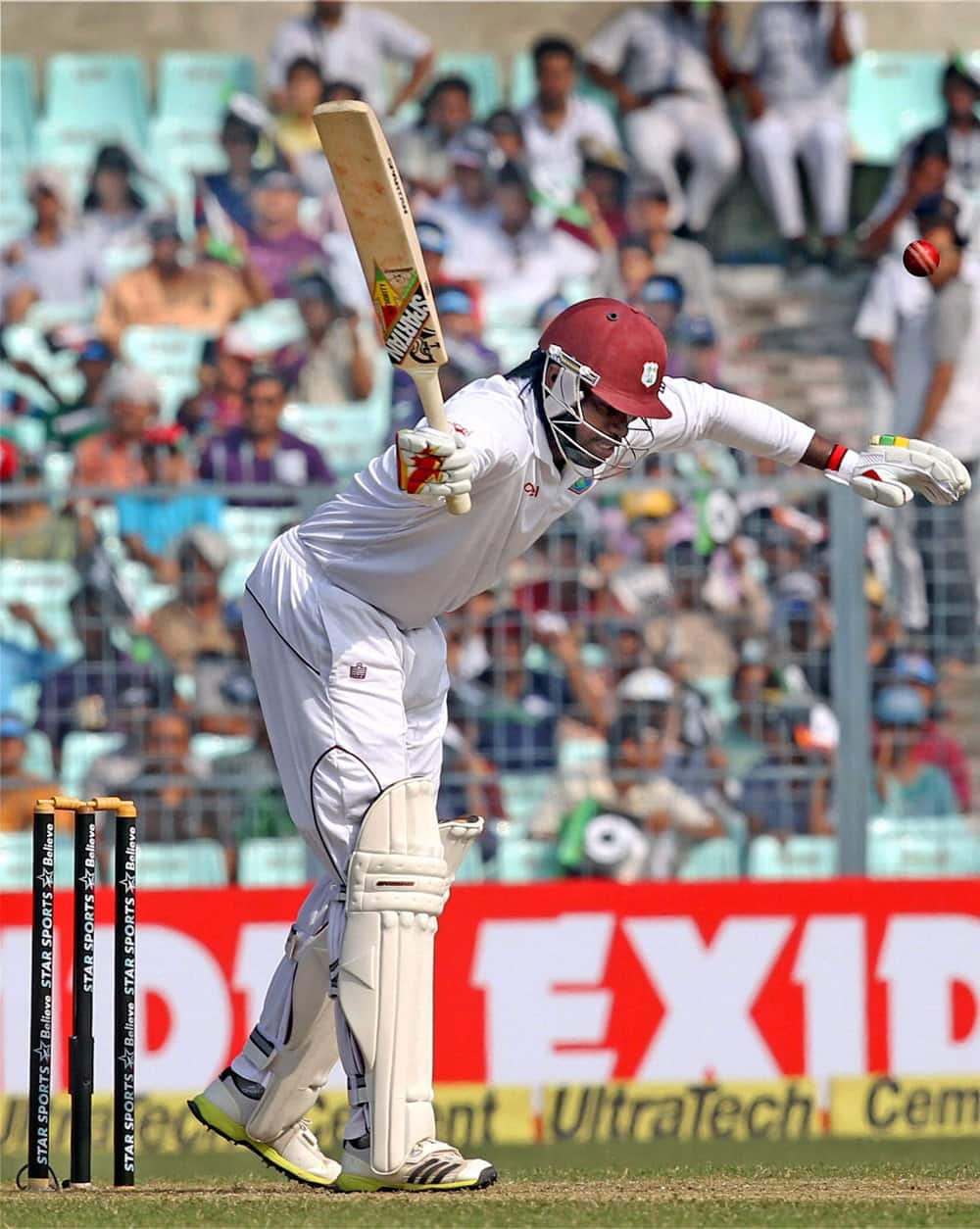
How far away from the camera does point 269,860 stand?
7.89 meters

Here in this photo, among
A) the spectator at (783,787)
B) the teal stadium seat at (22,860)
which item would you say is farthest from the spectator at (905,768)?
the teal stadium seat at (22,860)

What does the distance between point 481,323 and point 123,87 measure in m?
2.66

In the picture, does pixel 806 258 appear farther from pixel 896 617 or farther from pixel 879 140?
pixel 896 617

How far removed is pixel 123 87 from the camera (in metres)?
12.2

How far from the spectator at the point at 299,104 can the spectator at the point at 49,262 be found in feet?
3.96

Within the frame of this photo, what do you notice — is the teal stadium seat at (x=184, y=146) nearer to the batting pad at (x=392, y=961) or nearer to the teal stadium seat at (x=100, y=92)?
the teal stadium seat at (x=100, y=92)

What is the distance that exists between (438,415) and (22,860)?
4324 millimetres

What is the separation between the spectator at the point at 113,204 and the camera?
11523 millimetres

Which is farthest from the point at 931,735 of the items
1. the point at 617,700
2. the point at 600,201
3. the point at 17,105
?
the point at 17,105

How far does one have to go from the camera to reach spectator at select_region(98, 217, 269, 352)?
11289 millimetres

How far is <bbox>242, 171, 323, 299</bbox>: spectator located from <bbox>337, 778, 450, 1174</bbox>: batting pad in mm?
6847

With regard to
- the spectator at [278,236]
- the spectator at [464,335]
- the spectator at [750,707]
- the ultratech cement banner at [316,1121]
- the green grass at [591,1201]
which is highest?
the spectator at [278,236]

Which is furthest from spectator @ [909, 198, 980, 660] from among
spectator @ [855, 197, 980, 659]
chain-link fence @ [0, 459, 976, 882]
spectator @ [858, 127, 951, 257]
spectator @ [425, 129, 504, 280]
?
chain-link fence @ [0, 459, 976, 882]

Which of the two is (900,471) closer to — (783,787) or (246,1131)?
(246,1131)
